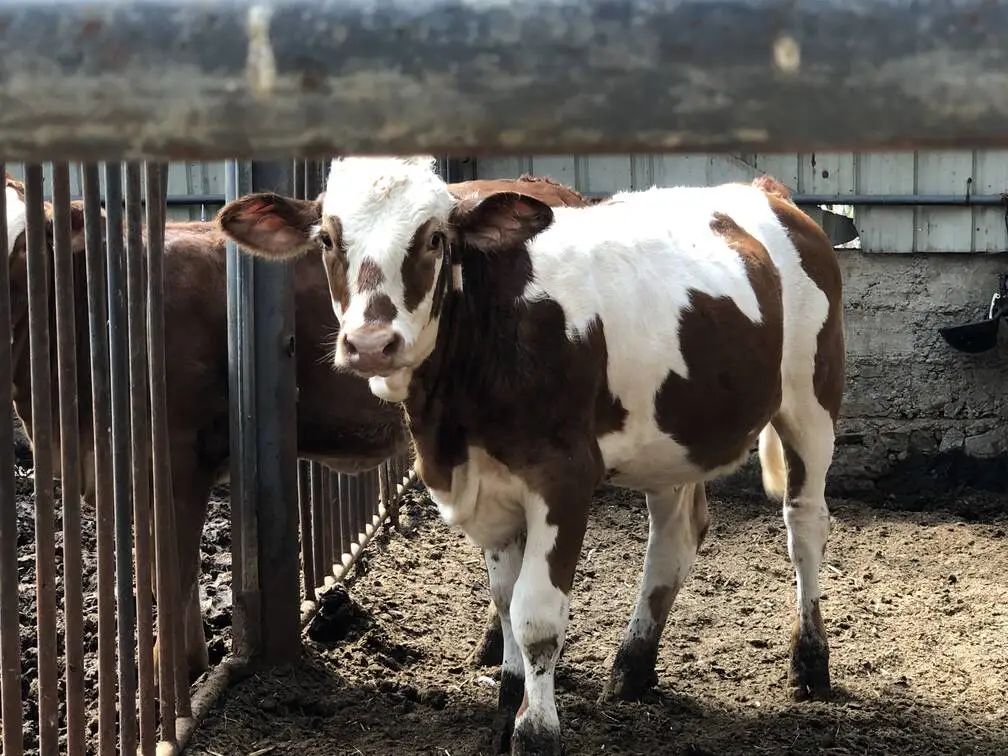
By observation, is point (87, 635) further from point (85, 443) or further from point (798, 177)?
point (798, 177)

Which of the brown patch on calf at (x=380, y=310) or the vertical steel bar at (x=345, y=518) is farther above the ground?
the brown patch on calf at (x=380, y=310)

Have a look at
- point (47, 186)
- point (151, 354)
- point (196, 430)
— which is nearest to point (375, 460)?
point (196, 430)

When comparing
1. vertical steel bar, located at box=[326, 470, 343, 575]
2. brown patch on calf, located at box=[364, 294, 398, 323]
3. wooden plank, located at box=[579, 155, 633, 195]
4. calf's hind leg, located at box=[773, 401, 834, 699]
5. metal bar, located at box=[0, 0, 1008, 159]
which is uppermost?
metal bar, located at box=[0, 0, 1008, 159]

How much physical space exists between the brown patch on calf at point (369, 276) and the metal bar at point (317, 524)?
7.12 ft

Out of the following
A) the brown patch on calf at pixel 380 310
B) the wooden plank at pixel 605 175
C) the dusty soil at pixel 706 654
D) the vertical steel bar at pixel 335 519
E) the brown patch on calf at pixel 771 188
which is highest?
the brown patch on calf at pixel 771 188

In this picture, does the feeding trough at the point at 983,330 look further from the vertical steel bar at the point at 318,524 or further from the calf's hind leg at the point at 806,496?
the vertical steel bar at the point at 318,524

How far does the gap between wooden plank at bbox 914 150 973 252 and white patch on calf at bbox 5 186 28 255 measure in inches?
221

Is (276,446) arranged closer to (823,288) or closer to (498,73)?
(823,288)

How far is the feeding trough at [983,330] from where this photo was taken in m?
7.72

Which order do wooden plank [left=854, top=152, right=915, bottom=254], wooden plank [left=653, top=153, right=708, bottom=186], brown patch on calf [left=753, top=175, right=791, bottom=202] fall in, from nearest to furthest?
brown patch on calf [left=753, top=175, right=791, bottom=202] → wooden plank [left=854, top=152, right=915, bottom=254] → wooden plank [left=653, top=153, right=708, bottom=186]

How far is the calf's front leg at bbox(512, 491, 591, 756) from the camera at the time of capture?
154 inches

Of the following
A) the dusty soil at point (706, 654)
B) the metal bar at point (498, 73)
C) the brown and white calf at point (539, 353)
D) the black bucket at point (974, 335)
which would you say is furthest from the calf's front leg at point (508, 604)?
the black bucket at point (974, 335)

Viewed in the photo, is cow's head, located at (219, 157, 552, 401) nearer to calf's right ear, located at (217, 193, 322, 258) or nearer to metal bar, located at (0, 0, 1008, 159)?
calf's right ear, located at (217, 193, 322, 258)

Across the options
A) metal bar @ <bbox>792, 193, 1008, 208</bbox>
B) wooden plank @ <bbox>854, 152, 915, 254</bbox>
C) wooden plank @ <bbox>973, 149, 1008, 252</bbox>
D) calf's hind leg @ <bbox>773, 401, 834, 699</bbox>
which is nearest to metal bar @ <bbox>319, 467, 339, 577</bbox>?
calf's hind leg @ <bbox>773, 401, 834, 699</bbox>
